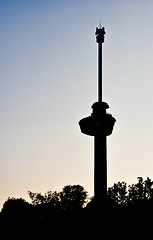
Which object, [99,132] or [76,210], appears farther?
[76,210]

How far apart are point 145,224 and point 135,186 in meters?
51.2

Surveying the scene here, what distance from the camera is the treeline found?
15523mm

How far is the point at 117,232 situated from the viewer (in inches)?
640

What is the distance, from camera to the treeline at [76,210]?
50.9 feet

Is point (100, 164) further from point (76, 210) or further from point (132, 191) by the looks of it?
point (132, 191)

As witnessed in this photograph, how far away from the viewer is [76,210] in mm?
38594

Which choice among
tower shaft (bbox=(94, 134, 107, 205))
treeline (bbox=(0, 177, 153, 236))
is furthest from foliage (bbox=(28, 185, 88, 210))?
tower shaft (bbox=(94, 134, 107, 205))

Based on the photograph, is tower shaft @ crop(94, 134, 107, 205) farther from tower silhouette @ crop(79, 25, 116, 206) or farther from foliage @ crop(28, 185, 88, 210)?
foliage @ crop(28, 185, 88, 210)

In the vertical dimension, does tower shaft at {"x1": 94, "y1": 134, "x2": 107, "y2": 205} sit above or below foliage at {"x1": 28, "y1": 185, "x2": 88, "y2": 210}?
below

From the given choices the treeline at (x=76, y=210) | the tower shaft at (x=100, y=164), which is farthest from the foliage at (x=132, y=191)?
the tower shaft at (x=100, y=164)

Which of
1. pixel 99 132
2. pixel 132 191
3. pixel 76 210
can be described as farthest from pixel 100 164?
pixel 132 191

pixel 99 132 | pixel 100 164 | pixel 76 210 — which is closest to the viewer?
pixel 99 132

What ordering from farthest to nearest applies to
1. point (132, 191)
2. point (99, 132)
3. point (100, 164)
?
point (132, 191) < point (100, 164) < point (99, 132)

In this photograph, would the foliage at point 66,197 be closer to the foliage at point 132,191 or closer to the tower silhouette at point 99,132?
the foliage at point 132,191
